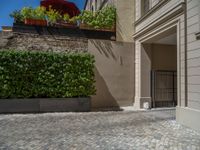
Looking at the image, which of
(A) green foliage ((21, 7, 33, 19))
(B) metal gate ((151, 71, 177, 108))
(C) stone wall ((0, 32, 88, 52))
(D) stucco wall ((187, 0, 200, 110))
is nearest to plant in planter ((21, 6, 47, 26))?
(A) green foliage ((21, 7, 33, 19))

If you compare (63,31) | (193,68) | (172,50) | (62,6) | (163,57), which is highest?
(62,6)

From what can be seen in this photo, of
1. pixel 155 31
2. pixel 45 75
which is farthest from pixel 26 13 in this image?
pixel 155 31

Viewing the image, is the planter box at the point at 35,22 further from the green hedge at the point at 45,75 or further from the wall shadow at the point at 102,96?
the wall shadow at the point at 102,96

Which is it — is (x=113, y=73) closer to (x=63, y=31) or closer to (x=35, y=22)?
(x=63, y=31)

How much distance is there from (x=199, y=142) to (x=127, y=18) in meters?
7.66

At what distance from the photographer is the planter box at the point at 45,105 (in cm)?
907

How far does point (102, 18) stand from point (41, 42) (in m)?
3.41

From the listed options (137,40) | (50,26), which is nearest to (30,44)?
(50,26)

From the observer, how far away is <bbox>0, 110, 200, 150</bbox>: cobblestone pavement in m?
5.07

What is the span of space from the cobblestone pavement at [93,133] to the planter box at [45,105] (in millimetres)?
731

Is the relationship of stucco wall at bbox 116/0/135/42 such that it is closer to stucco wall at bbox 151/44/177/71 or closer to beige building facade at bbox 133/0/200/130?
beige building facade at bbox 133/0/200/130

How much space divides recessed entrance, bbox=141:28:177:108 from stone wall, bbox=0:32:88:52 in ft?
10.4

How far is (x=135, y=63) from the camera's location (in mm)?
11461

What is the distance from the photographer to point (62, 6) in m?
14.3
